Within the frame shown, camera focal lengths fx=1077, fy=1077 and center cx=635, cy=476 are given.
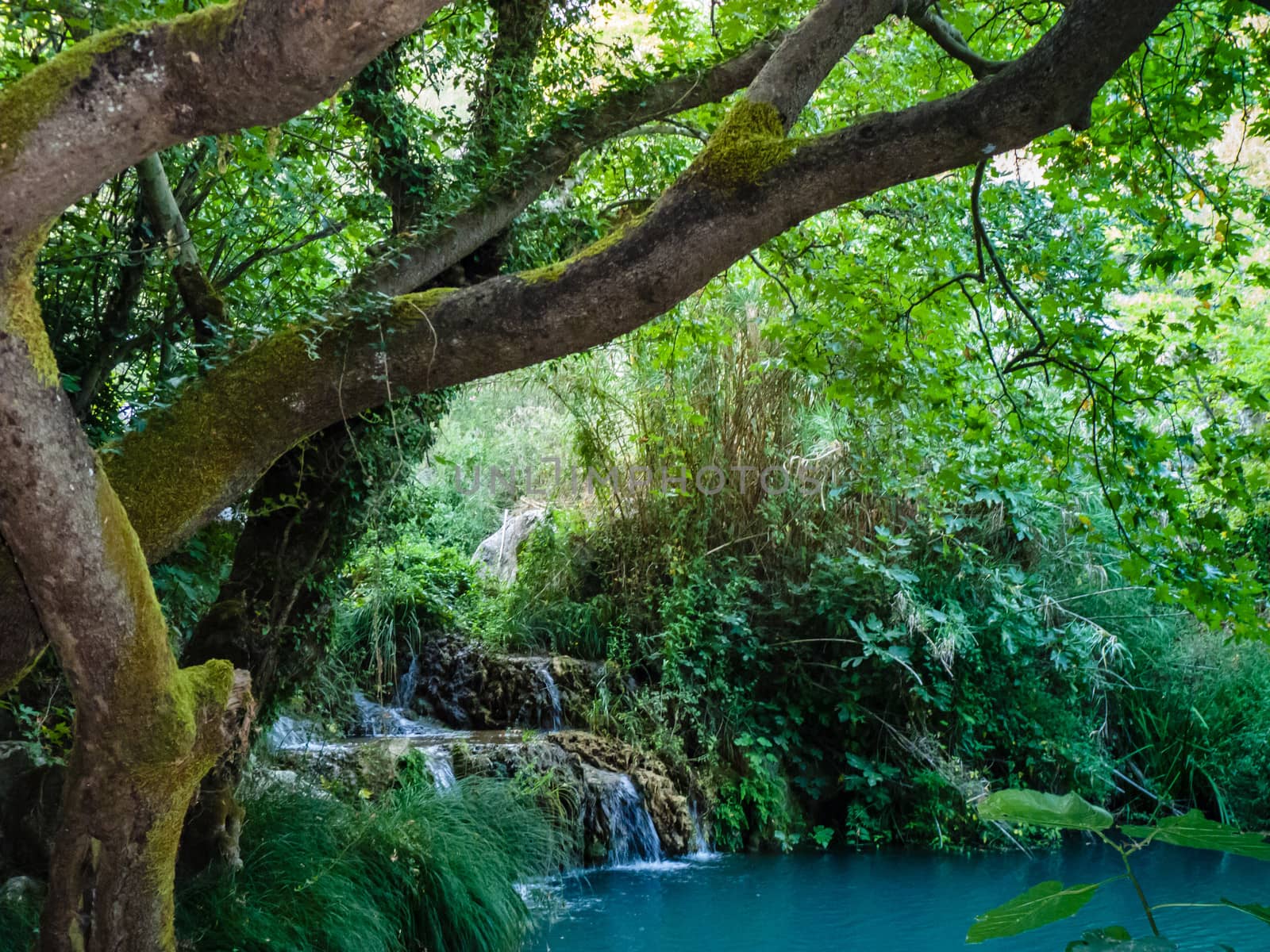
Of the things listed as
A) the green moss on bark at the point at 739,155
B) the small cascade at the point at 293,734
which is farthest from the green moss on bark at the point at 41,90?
the small cascade at the point at 293,734

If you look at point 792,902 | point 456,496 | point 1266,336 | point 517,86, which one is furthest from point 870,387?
point 456,496

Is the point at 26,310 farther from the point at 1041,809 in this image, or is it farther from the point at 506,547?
the point at 506,547

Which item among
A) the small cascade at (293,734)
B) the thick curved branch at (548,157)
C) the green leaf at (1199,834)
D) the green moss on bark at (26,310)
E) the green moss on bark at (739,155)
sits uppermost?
the thick curved branch at (548,157)

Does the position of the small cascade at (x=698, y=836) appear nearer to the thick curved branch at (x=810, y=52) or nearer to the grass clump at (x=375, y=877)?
the grass clump at (x=375, y=877)

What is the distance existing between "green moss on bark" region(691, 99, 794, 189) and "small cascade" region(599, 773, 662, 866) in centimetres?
507

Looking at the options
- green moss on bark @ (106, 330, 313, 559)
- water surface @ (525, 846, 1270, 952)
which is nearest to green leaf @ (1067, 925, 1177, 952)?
green moss on bark @ (106, 330, 313, 559)

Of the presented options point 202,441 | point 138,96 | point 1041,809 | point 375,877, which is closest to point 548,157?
point 202,441

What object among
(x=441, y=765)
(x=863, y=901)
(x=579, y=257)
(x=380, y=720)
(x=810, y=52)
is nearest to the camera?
(x=579, y=257)

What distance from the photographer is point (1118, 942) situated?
2.82ft

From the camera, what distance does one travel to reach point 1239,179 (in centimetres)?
498

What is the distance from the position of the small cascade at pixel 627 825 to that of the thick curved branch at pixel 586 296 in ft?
14.6

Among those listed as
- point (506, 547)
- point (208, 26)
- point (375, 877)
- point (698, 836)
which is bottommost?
point (698, 836)

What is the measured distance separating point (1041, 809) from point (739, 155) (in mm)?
2423

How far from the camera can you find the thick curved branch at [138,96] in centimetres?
204
